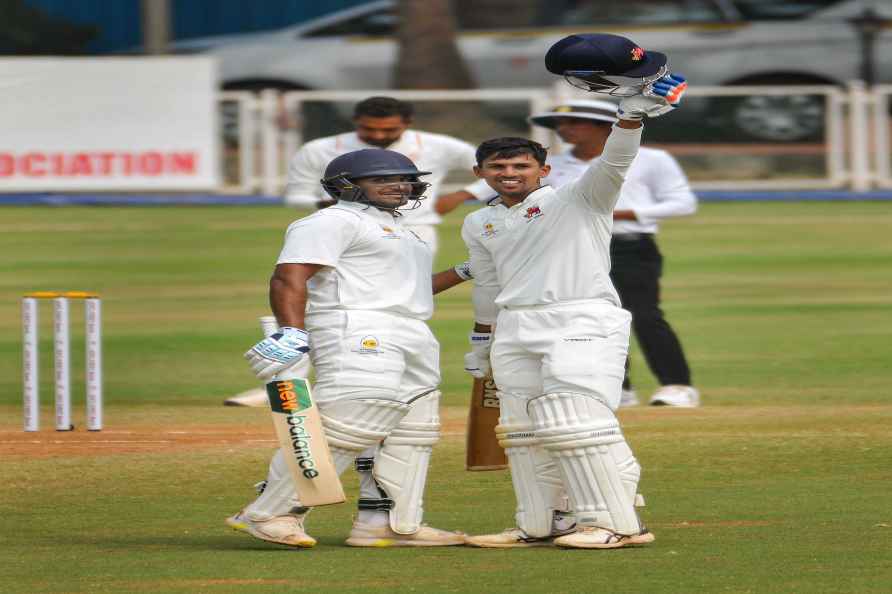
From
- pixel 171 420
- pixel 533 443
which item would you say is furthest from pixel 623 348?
pixel 171 420

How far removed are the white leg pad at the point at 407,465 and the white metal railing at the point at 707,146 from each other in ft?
48.3

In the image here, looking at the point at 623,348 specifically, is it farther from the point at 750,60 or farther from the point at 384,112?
the point at 750,60

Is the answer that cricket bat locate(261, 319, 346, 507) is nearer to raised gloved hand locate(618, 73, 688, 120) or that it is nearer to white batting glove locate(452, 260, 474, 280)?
white batting glove locate(452, 260, 474, 280)

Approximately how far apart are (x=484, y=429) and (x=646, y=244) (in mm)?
3477

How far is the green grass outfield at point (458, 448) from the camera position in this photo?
6781mm

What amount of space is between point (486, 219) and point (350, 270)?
571 mm

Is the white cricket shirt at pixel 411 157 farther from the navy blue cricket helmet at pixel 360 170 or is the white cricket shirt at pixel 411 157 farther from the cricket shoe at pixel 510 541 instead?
the cricket shoe at pixel 510 541

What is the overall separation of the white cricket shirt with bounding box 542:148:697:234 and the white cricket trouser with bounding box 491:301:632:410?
3.52 meters

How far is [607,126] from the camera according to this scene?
10.4 metres

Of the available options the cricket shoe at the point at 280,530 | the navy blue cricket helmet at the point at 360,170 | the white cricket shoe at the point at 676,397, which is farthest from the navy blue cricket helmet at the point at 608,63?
the white cricket shoe at the point at 676,397

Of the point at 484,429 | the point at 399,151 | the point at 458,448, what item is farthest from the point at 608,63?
the point at 399,151

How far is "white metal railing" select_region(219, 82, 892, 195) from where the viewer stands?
73.0 ft

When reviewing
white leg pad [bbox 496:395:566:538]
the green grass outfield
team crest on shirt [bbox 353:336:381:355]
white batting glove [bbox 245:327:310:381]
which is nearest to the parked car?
the green grass outfield

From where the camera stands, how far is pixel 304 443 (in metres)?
7.05
